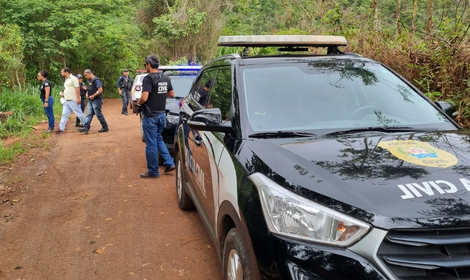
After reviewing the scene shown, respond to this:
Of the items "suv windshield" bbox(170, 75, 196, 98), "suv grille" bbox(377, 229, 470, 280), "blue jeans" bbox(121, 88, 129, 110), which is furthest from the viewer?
"blue jeans" bbox(121, 88, 129, 110)

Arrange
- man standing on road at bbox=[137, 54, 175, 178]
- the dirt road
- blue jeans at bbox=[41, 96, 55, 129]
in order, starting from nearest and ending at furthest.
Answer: the dirt road → man standing on road at bbox=[137, 54, 175, 178] → blue jeans at bbox=[41, 96, 55, 129]

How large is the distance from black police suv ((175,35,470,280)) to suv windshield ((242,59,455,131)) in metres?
0.01

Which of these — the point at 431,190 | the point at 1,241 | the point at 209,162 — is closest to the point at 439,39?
the point at 209,162

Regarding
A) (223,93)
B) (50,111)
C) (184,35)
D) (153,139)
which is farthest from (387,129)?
(184,35)

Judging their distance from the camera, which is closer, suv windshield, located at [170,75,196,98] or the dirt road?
the dirt road

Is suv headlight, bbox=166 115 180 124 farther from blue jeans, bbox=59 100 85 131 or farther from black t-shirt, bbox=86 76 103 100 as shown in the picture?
blue jeans, bbox=59 100 85 131

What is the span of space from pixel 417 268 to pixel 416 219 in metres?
0.21

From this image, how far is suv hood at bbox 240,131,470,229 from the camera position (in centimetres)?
196

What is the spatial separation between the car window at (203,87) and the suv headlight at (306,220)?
2.33 metres

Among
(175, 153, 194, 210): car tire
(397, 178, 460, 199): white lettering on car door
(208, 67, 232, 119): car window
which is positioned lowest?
(175, 153, 194, 210): car tire

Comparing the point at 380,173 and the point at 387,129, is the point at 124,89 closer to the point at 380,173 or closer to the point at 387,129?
the point at 387,129

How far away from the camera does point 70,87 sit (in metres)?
12.4

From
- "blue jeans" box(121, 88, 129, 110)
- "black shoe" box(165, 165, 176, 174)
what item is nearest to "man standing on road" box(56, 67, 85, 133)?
"black shoe" box(165, 165, 176, 174)

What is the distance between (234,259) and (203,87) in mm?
2533
